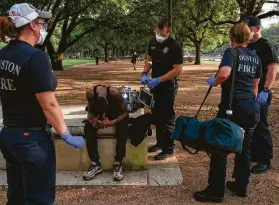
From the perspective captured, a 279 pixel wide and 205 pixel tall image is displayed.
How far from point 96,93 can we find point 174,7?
62.8 feet

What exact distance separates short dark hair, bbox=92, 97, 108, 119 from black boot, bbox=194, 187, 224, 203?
1.40 metres

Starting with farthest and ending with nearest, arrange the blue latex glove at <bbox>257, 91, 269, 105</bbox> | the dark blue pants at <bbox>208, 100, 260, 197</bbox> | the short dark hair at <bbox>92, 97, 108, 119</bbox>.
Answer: the blue latex glove at <bbox>257, 91, 269, 105</bbox> < the short dark hair at <bbox>92, 97, 108, 119</bbox> < the dark blue pants at <bbox>208, 100, 260, 197</bbox>

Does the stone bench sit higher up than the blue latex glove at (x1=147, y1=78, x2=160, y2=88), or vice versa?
the blue latex glove at (x1=147, y1=78, x2=160, y2=88)

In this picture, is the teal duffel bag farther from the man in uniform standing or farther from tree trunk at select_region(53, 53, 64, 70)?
tree trunk at select_region(53, 53, 64, 70)

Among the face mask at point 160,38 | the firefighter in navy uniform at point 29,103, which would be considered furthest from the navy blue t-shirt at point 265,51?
the firefighter in navy uniform at point 29,103

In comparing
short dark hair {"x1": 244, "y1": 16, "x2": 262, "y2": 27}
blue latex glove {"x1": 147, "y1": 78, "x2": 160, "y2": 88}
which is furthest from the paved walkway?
short dark hair {"x1": 244, "y1": 16, "x2": 262, "y2": 27}

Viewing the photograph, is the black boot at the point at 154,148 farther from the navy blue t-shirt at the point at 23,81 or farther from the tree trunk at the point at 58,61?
the tree trunk at the point at 58,61

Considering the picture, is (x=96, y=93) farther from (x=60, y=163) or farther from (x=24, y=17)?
(x=24, y=17)

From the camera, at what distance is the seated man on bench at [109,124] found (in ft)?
14.5

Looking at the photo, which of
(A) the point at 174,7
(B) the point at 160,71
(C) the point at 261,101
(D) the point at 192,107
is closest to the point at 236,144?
(C) the point at 261,101

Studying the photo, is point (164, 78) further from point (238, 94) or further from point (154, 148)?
point (238, 94)

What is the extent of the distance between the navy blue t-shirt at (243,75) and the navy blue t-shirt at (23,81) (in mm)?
1904

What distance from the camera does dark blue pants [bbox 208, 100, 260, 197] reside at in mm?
3732

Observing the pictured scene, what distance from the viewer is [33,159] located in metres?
2.39
